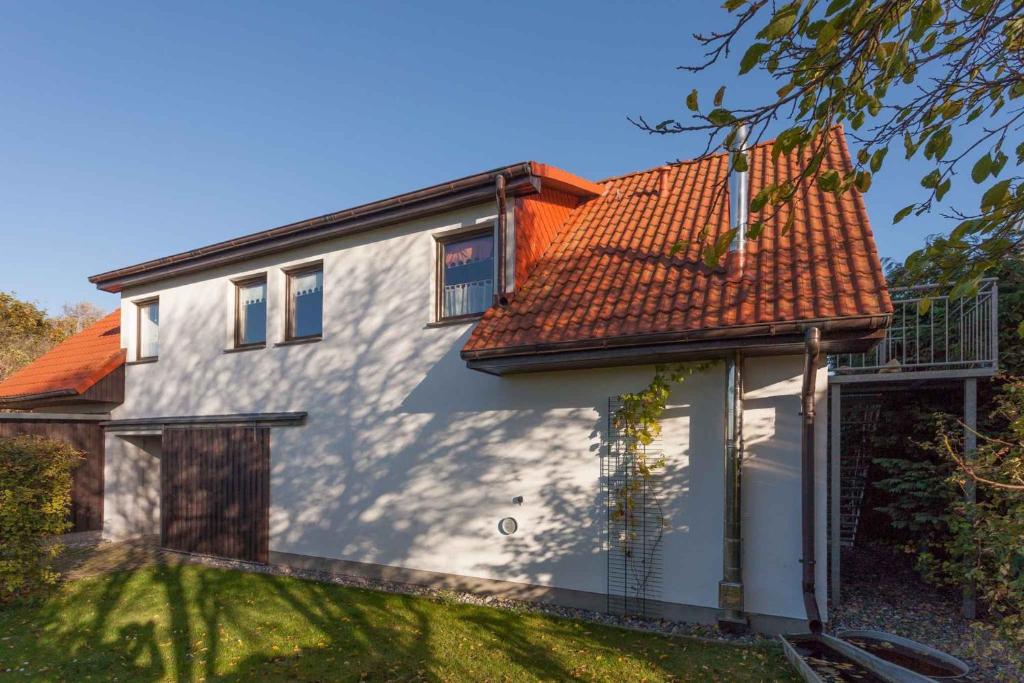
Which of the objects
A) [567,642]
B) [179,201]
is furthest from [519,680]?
[179,201]

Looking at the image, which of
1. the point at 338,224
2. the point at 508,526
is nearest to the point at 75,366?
the point at 338,224

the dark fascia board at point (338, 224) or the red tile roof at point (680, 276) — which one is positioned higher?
the dark fascia board at point (338, 224)

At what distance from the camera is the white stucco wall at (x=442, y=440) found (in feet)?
21.7

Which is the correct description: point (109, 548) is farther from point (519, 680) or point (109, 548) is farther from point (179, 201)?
point (519, 680)

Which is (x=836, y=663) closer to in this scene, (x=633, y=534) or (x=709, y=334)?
(x=633, y=534)

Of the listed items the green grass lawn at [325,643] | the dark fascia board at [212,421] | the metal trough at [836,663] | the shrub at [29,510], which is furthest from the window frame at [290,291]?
the metal trough at [836,663]

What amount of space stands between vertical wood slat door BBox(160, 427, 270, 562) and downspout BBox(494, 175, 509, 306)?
5.00 meters

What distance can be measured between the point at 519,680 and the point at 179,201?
575 inches

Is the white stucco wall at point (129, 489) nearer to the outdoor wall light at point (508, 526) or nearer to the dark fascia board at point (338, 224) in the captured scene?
the dark fascia board at point (338, 224)

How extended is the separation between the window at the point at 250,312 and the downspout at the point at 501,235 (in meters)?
5.13

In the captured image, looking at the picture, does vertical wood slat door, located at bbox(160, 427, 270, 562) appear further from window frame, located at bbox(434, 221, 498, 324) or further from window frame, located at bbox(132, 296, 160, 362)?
window frame, located at bbox(434, 221, 498, 324)

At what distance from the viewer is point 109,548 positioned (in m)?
12.1

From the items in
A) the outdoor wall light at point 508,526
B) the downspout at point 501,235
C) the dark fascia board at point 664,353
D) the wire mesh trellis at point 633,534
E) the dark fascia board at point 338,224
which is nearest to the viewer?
the dark fascia board at point 664,353

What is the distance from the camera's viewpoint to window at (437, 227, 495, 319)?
889 centimetres
